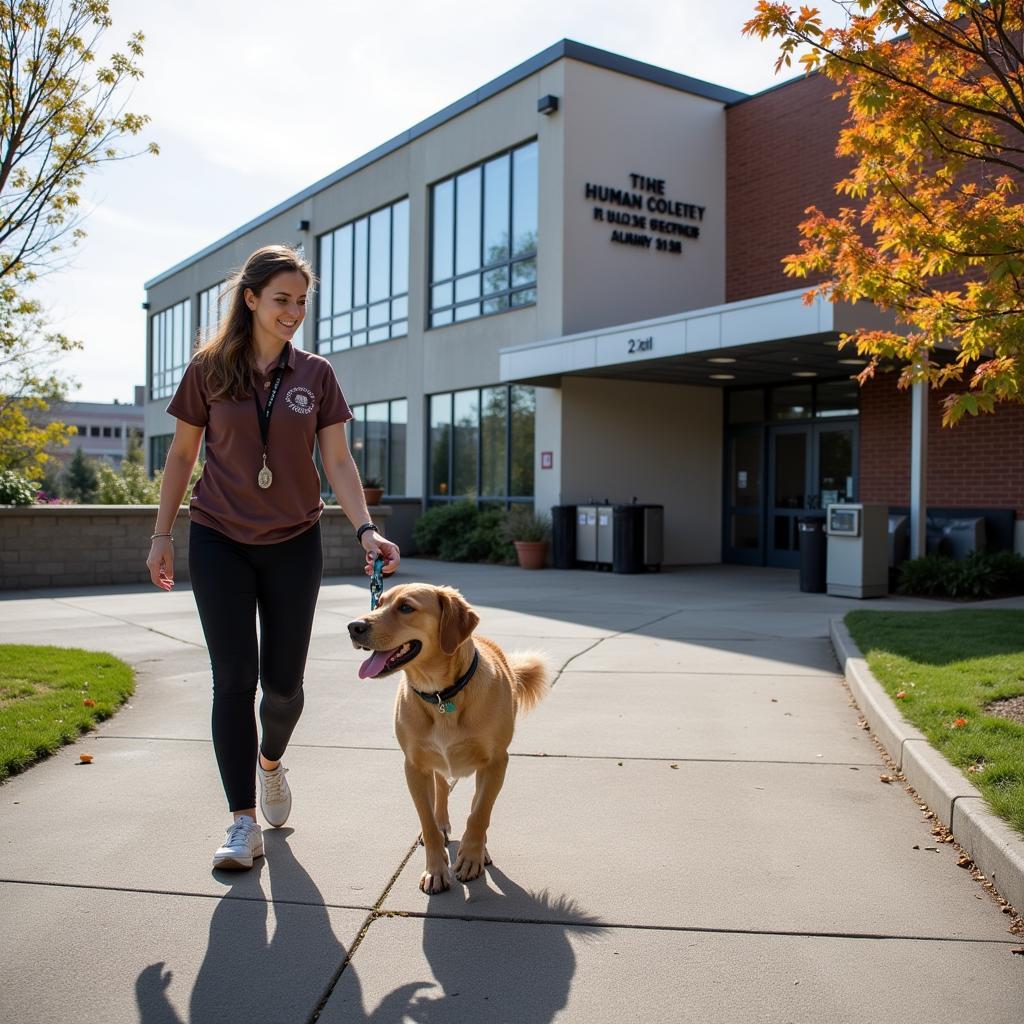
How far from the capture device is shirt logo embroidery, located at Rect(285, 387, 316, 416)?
3.81 metres

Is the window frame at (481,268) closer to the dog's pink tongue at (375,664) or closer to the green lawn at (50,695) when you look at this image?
the green lawn at (50,695)

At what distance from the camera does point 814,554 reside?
14.0m

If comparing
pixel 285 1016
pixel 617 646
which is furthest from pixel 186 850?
pixel 617 646

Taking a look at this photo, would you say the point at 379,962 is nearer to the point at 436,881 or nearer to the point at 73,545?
the point at 436,881

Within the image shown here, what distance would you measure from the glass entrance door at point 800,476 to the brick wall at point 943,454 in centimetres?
53

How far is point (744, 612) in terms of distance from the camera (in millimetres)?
11633

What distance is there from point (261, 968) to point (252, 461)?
1698mm

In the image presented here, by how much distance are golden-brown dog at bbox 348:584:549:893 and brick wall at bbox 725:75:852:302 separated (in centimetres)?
1605

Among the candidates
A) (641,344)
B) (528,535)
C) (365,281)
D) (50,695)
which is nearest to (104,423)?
(365,281)

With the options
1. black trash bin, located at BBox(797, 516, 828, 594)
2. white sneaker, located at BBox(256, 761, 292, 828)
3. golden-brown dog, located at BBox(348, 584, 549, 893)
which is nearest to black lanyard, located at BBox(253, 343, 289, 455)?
golden-brown dog, located at BBox(348, 584, 549, 893)

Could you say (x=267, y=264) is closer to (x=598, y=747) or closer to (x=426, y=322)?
(x=598, y=747)

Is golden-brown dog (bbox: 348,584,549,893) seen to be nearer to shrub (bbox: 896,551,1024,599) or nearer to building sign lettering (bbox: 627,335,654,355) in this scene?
shrub (bbox: 896,551,1024,599)

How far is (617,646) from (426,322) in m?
14.5

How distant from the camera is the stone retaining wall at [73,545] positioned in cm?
1403
